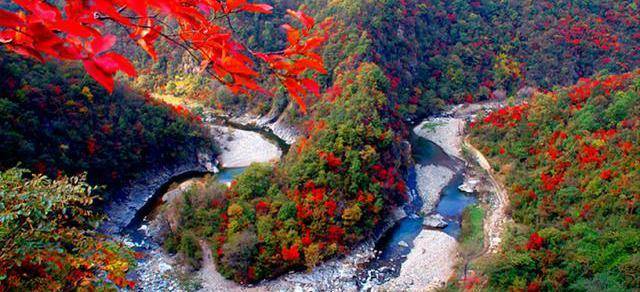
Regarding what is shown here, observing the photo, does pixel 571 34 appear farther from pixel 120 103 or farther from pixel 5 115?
pixel 5 115

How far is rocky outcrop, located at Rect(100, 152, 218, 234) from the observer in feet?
57.9

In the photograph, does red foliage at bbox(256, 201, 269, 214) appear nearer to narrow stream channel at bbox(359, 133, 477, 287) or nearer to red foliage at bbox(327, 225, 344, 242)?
red foliage at bbox(327, 225, 344, 242)

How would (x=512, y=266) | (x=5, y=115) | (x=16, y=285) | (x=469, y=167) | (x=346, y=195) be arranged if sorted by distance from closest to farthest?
(x=16, y=285) → (x=512, y=266) → (x=5, y=115) → (x=346, y=195) → (x=469, y=167)

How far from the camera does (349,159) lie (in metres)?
18.8

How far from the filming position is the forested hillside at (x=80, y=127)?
16.7 m

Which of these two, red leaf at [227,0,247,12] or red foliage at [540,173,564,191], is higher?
red leaf at [227,0,247,12]

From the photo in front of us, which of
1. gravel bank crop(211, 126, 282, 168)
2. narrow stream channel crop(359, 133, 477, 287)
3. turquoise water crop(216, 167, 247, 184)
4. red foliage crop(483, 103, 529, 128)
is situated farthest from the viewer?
gravel bank crop(211, 126, 282, 168)

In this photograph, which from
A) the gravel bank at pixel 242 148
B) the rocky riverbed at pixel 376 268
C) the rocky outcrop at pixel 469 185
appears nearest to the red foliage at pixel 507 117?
the rocky outcrop at pixel 469 185

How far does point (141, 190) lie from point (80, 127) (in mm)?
3624

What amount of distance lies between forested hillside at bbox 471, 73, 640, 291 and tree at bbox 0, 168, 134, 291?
1128 centimetres

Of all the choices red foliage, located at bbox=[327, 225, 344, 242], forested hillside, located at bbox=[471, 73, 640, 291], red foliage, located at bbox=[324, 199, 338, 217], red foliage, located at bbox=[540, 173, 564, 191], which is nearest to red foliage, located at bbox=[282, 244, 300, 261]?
red foliage, located at bbox=[327, 225, 344, 242]

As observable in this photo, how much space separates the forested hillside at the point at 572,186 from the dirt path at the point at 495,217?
0.49m

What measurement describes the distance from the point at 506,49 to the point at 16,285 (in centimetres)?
4044

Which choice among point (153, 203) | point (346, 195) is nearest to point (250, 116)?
point (153, 203)
